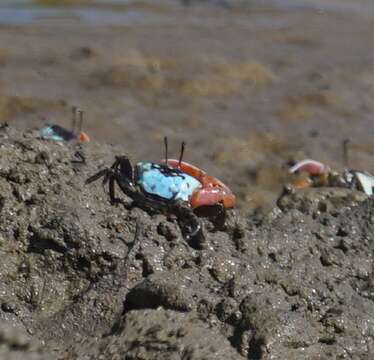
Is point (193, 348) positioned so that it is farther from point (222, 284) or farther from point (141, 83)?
point (141, 83)

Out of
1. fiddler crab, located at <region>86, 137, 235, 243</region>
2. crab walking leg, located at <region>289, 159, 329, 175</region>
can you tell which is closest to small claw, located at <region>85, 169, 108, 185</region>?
fiddler crab, located at <region>86, 137, 235, 243</region>

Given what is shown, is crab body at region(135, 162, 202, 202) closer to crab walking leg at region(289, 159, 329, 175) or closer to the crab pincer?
the crab pincer

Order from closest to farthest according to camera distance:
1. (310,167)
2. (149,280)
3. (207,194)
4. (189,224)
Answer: (149,280) → (189,224) → (207,194) → (310,167)

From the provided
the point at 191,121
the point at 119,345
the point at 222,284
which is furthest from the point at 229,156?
the point at 119,345

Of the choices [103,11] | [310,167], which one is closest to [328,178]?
[310,167]

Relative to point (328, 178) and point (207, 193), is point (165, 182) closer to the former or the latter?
point (207, 193)
